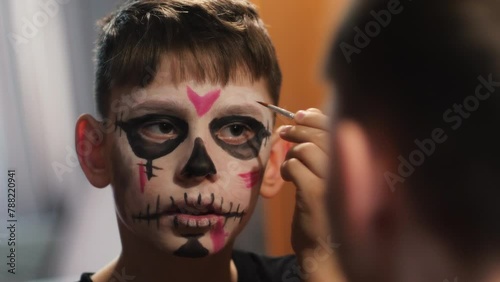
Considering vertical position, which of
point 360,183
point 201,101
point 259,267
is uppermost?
point 201,101

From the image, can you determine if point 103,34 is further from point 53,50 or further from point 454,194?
point 454,194

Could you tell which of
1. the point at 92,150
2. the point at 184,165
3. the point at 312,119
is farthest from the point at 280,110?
the point at 92,150

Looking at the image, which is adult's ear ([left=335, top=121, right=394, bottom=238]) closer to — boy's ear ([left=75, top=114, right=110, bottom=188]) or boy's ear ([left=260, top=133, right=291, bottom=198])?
boy's ear ([left=260, top=133, right=291, bottom=198])

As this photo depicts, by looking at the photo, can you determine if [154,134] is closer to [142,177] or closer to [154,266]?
[142,177]

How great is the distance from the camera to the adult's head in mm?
722

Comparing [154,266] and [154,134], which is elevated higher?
[154,134]

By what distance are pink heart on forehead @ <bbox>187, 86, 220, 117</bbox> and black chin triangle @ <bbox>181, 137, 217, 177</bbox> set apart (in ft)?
0.12

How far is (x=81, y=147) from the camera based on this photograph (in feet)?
2.41

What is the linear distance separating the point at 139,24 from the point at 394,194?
39cm

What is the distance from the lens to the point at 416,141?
29.3 inches

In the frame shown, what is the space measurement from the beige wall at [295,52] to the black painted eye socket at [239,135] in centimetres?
5

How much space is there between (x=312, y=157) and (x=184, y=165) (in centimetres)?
16

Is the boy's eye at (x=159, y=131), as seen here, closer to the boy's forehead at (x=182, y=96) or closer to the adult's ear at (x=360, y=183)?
the boy's forehead at (x=182, y=96)

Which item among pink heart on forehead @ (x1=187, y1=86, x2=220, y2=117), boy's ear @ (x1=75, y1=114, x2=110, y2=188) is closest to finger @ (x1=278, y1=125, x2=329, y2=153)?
pink heart on forehead @ (x1=187, y1=86, x2=220, y2=117)
